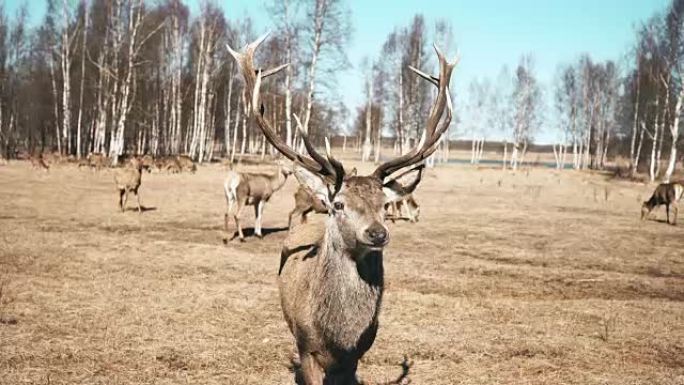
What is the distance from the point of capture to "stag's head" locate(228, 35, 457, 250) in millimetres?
3934

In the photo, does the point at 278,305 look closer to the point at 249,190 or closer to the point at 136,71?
the point at 249,190

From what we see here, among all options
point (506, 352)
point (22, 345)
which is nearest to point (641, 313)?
point (506, 352)

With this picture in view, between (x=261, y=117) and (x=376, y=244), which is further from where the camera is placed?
(x=261, y=117)

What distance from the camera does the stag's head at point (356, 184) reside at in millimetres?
3934

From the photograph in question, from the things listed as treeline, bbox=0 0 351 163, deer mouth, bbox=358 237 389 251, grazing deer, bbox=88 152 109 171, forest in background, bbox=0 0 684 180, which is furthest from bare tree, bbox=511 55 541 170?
deer mouth, bbox=358 237 389 251

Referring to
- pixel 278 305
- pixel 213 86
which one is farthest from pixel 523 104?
pixel 278 305

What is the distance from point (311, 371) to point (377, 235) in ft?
4.05

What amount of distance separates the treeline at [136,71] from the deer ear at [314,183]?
73.9 feet

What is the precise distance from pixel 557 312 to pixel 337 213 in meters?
4.98

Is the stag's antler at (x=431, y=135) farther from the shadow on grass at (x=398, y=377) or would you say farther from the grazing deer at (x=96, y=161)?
the grazing deer at (x=96, y=161)

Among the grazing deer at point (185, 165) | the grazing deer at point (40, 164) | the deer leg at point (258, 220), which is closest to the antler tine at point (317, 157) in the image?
the deer leg at point (258, 220)

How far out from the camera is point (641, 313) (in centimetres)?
775

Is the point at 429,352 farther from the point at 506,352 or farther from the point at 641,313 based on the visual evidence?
the point at 641,313

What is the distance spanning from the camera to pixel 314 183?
4344mm
